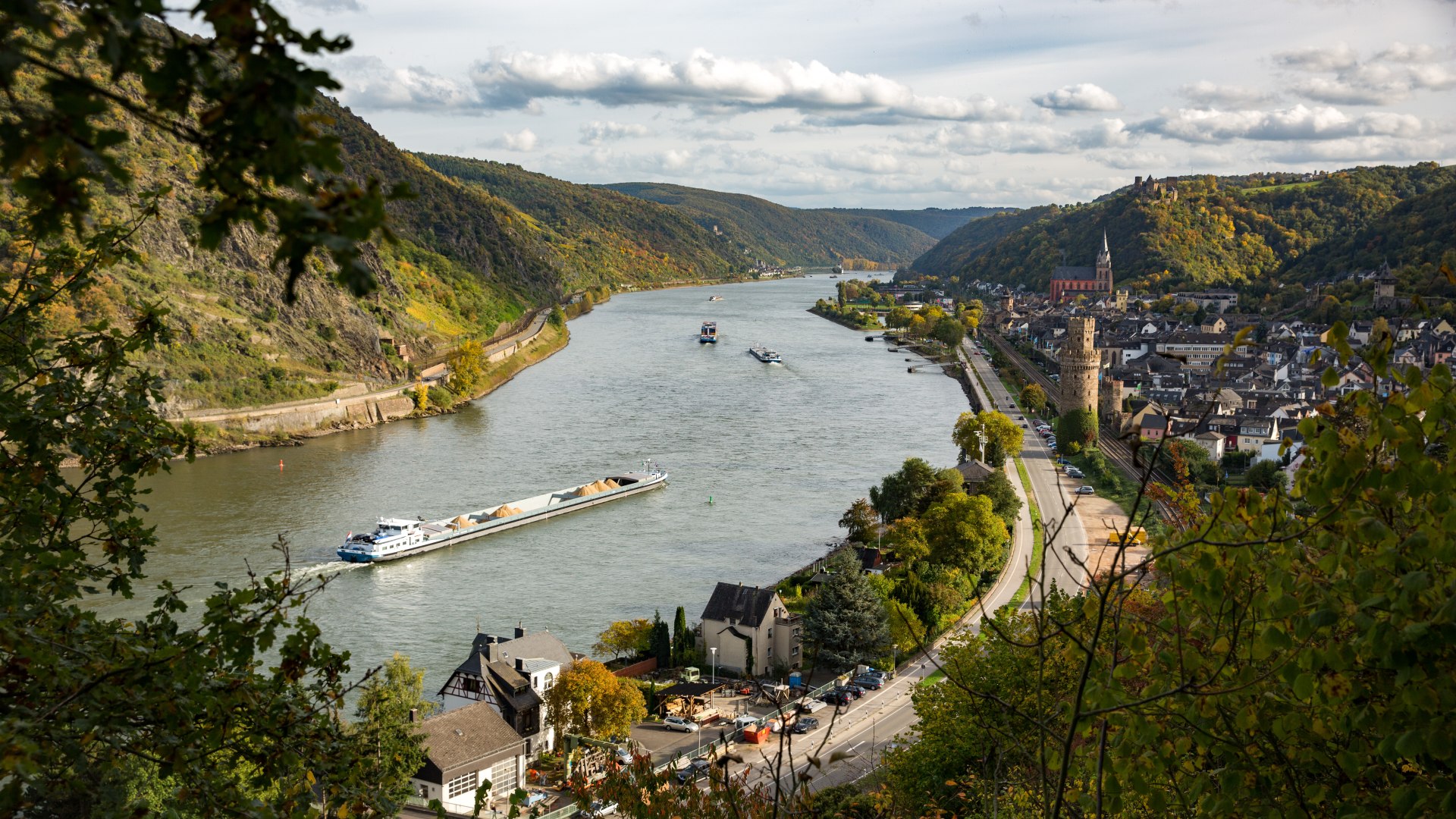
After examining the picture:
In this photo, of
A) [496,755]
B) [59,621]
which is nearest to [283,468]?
[496,755]

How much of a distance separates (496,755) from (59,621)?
8815mm

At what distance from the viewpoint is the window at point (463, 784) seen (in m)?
10.3

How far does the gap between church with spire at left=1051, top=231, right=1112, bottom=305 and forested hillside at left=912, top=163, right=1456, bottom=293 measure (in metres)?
1.10

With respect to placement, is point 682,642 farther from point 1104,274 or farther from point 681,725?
point 1104,274

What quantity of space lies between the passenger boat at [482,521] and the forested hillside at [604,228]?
6194 cm

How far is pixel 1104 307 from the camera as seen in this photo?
5994 centimetres

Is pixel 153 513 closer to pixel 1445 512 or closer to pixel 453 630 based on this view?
pixel 453 630

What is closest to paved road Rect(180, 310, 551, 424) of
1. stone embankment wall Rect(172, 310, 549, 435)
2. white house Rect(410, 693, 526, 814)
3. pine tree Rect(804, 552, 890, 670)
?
stone embankment wall Rect(172, 310, 549, 435)

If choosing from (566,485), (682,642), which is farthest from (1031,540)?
(566,485)

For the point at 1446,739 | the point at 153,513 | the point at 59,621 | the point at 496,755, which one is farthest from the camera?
the point at 153,513

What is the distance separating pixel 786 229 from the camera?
167000 mm

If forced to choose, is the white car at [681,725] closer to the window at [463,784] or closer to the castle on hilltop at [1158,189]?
the window at [463,784]

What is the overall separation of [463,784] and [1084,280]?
218ft

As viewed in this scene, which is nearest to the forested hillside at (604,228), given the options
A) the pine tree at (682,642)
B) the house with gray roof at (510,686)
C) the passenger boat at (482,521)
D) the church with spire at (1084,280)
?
the church with spire at (1084,280)
